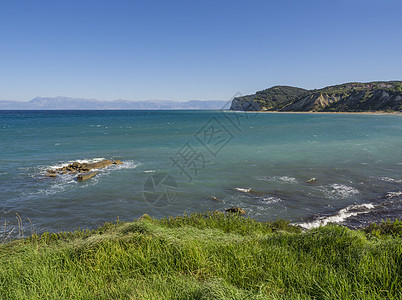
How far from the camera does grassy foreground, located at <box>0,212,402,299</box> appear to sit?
14.7 feet

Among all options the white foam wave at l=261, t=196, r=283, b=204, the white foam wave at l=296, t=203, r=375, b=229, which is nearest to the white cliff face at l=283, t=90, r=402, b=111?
the white foam wave at l=296, t=203, r=375, b=229

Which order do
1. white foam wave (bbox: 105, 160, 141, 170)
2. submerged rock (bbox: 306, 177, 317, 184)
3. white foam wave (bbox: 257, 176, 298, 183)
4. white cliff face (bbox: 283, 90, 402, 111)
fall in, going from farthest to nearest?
white cliff face (bbox: 283, 90, 402, 111), white foam wave (bbox: 105, 160, 141, 170), white foam wave (bbox: 257, 176, 298, 183), submerged rock (bbox: 306, 177, 317, 184)

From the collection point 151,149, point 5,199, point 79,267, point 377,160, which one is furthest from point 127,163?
point 377,160

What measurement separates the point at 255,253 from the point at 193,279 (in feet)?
6.01

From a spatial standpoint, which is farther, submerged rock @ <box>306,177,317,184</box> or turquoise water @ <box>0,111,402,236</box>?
submerged rock @ <box>306,177,317,184</box>

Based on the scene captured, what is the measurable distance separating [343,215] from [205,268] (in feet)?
38.5

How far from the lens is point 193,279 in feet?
16.5

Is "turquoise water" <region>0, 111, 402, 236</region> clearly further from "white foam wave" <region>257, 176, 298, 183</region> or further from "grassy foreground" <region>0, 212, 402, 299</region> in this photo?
"grassy foreground" <region>0, 212, 402, 299</region>

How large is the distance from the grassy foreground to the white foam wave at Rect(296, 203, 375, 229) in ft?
21.3

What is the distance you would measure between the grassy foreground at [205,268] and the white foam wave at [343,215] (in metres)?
6.49

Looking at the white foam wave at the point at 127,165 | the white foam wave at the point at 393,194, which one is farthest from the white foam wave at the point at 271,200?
the white foam wave at the point at 127,165

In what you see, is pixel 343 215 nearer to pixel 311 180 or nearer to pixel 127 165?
pixel 311 180

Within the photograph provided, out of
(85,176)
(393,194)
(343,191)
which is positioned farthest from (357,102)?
(85,176)

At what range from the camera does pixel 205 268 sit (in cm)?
542
